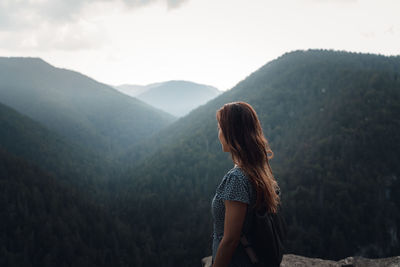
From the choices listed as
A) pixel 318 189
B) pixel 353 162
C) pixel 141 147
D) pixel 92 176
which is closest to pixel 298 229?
pixel 318 189

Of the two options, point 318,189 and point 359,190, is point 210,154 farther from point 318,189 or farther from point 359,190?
point 359,190

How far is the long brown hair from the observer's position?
3104 millimetres

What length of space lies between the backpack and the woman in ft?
0.32

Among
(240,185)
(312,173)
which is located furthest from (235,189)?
(312,173)

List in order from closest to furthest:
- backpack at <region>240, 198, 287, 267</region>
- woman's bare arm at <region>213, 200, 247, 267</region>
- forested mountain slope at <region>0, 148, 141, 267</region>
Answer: woman's bare arm at <region>213, 200, 247, 267</region>, backpack at <region>240, 198, 287, 267</region>, forested mountain slope at <region>0, 148, 141, 267</region>

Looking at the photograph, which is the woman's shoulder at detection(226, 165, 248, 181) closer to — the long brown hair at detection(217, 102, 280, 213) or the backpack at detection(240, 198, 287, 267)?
the long brown hair at detection(217, 102, 280, 213)

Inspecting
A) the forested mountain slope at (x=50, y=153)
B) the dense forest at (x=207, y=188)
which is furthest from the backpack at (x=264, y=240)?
the forested mountain slope at (x=50, y=153)

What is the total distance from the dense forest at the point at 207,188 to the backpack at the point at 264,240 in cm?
6434

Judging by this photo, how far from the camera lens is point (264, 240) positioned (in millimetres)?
2957

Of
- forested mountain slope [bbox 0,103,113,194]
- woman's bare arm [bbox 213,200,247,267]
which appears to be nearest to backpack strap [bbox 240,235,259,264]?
woman's bare arm [bbox 213,200,247,267]

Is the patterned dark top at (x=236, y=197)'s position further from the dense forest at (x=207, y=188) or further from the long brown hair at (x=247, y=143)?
the dense forest at (x=207, y=188)

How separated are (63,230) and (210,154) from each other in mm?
60543

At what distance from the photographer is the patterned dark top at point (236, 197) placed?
9.52 ft

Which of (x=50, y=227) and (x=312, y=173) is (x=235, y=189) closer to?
(x=50, y=227)
